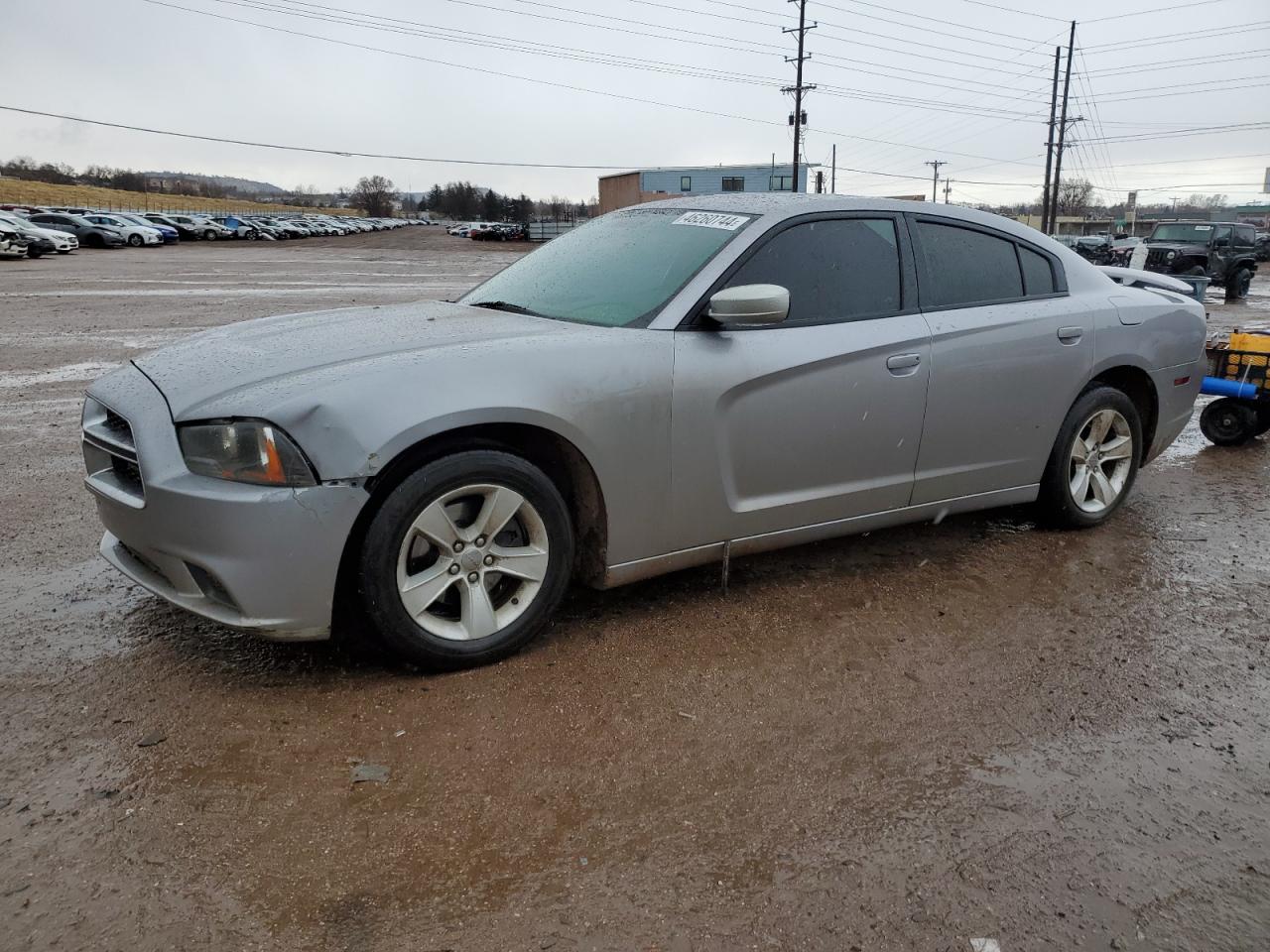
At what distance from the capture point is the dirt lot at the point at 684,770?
2201 millimetres

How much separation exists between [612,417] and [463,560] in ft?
2.31

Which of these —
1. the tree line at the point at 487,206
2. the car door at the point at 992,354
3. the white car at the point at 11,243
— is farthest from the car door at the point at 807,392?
the tree line at the point at 487,206

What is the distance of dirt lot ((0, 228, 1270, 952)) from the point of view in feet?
7.22

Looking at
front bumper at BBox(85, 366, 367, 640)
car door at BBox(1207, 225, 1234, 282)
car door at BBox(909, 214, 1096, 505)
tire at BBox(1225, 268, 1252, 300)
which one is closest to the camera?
front bumper at BBox(85, 366, 367, 640)

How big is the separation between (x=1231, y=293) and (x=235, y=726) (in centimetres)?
2779

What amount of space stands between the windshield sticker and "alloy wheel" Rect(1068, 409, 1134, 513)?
6.80 feet

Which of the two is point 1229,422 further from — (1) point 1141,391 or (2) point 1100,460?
(2) point 1100,460

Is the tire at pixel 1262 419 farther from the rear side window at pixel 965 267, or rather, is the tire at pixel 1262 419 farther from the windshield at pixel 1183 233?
the windshield at pixel 1183 233

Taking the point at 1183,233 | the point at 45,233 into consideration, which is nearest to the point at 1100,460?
the point at 1183,233

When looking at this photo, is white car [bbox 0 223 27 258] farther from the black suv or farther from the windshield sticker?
the black suv

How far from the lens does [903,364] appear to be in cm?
405

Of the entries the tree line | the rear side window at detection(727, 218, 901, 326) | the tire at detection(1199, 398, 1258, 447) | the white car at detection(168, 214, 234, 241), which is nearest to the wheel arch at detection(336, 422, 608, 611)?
the rear side window at detection(727, 218, 901, 326)

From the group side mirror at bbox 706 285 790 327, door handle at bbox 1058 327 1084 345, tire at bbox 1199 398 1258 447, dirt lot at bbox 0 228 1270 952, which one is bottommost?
dirt lot at bbox 0 228 1270 952

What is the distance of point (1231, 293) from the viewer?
976 inches
